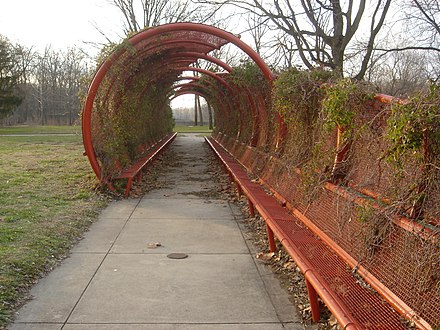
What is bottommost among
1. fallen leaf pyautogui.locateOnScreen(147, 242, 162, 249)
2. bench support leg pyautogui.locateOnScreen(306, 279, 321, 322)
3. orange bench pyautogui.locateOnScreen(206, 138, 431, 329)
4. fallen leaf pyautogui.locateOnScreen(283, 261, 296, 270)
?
fallen leaf pyautogui.locateOnScreen(147, 242, 162, 249)

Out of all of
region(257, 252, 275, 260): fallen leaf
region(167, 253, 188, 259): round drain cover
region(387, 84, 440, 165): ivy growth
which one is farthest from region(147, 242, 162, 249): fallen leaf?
region(387, 84, 440, 165): ivy growth

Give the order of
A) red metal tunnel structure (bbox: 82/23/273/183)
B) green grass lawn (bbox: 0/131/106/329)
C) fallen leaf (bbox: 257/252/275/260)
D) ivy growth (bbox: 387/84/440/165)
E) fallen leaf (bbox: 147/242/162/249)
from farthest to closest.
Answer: red metal tunnel structure (bbox: 82/23/273/183)
fallen leaf (bbox: 147/242/162/249)
fallen leaf (bbox: 257/252/275/260)
green grass lawn (bbox: 0/131/106/329)
ivy growth (bbox: 387/84/440/165)

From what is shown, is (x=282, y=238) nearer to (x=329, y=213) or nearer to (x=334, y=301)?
(x=329, y=213)

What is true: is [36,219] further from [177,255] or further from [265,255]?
[265,255]

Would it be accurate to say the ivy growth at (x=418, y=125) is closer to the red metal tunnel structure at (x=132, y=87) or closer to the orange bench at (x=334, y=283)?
the orange bench at (x=334, y=283)

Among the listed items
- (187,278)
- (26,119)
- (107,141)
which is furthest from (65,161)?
(26,119)

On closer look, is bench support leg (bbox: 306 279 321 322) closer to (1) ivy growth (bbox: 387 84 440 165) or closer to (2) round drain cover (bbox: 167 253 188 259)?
(1) ivy growth (bbox: 387 84 440 165)

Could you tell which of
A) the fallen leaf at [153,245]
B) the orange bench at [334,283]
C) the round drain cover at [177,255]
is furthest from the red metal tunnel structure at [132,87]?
the orange bench at [334,283]

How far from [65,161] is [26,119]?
194ft

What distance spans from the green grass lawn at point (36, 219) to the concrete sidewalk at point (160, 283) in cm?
16

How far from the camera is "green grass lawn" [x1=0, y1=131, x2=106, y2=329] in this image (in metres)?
4.80

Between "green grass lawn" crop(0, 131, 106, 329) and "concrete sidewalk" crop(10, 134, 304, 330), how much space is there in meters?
0.16

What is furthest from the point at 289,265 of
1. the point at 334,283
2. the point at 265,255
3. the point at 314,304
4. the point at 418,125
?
the point at 418,125

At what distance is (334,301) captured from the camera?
3451mm
